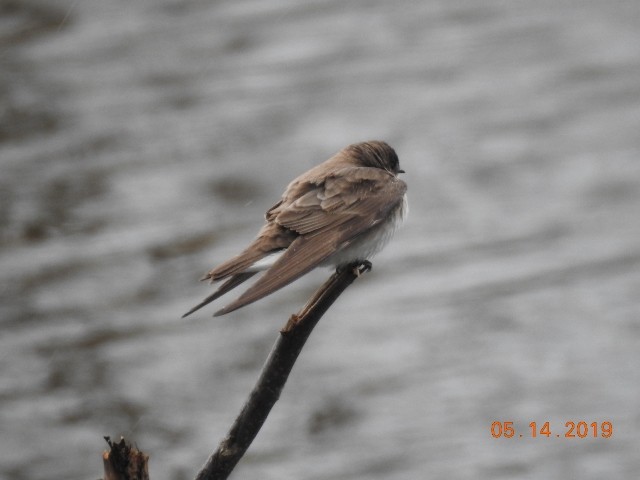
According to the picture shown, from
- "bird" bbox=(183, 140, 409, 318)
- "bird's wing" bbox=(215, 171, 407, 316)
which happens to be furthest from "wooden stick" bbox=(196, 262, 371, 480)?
"bird's wing" bbox=(215, 171, 407, 316)

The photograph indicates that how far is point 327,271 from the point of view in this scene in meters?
8.30

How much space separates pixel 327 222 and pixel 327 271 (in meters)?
3.11

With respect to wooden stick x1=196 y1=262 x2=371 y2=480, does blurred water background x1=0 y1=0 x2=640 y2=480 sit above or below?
above

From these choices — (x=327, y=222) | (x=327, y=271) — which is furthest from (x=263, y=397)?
(x=327, y=271)

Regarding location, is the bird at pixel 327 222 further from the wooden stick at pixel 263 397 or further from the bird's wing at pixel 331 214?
the wooden stick at pixel 263 397

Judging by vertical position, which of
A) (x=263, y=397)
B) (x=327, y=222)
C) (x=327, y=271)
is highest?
(x=327, y=271)

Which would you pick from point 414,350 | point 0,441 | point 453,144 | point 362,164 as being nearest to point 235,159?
point 453,144

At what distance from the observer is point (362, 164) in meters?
5.79

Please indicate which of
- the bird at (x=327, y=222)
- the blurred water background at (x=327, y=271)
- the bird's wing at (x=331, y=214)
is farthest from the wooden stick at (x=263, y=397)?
the blurred water background at (x=327, y=271)

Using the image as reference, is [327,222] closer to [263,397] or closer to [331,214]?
[331,214]

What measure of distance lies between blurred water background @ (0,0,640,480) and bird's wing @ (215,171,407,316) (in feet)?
15.5

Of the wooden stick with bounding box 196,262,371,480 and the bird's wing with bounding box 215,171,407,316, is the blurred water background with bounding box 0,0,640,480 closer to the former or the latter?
the bird's wing with bounding box 215,171,407,316

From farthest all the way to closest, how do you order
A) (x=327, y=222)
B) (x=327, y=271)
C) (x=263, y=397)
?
(x=327, y=271) < (x=327, y=222) < (x=263, y=397)

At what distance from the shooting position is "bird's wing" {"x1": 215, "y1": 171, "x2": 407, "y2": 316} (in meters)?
4.83
